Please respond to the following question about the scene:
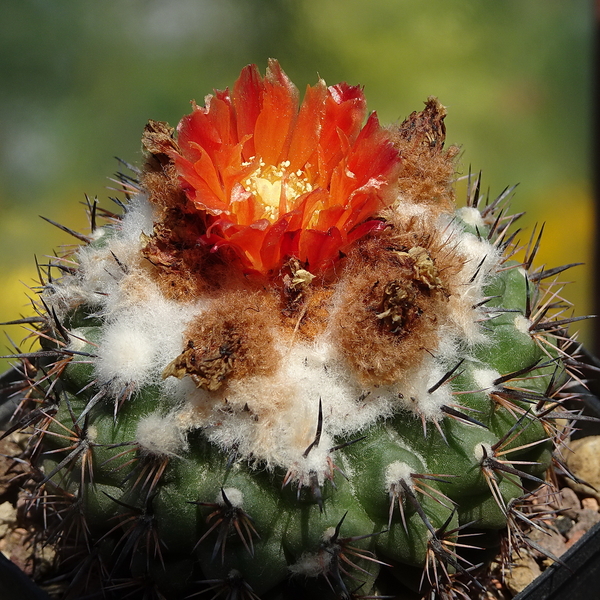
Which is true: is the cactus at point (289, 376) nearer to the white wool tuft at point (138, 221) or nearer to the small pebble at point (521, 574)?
the white wool tuft at point (138, 221)

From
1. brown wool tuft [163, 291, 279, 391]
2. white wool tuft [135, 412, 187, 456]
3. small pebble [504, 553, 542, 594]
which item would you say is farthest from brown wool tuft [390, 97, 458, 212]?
small pebble [504, 553, 542, 594]

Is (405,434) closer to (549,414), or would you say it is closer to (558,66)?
(549,414)

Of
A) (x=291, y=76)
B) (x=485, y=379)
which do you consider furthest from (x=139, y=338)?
(x=291, y=76)

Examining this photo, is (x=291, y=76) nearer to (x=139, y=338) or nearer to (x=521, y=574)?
(x=139, y=338)

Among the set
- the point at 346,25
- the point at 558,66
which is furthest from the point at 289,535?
the point at 558,66

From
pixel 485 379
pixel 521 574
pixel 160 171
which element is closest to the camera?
pixel 485 379

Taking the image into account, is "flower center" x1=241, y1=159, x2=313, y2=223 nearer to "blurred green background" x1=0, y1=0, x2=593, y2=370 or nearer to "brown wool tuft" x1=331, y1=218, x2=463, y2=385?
"brown wool tuft" x1=331, y1=218, x2=463, y2=385

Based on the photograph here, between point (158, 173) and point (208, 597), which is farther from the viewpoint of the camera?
point (158, 173)
